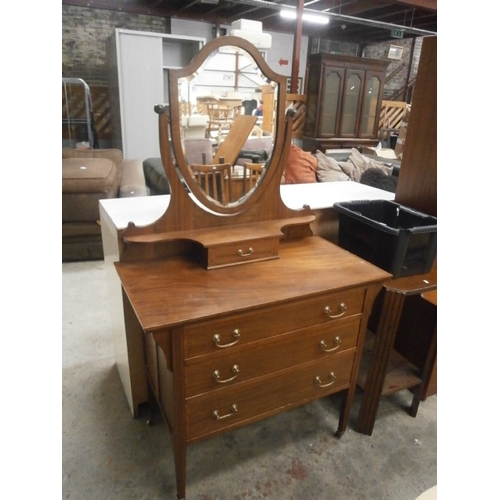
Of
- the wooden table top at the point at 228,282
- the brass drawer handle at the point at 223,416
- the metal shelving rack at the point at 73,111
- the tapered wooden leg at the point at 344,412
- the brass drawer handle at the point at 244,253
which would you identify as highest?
the metal shelving rack at the point at 73,111

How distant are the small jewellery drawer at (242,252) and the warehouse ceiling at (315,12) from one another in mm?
4989

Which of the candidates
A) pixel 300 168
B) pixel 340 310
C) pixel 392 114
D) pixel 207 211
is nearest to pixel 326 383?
pixel 340 310

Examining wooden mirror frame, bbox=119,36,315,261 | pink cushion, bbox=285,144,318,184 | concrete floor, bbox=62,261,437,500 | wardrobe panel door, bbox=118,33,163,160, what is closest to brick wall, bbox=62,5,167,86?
wardrobe panel door, bbox=118,33,163,160

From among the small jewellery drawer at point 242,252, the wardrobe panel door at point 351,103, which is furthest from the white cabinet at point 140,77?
the small jewellery drawer at point 242,252

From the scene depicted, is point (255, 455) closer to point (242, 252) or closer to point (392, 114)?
point (242, 252)

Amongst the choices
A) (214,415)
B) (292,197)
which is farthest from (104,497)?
(292,197)

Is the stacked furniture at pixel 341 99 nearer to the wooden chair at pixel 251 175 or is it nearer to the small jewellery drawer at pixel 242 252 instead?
the wooden chair at pixel 251 175

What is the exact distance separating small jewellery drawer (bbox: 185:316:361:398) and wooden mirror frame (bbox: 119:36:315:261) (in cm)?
→ 34

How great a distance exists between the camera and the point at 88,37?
5973 millimetres

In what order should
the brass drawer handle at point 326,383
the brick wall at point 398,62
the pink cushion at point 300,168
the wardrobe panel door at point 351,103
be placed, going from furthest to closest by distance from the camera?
the brick wall at point 398,62 < the wardrobe panel door at point 351,103 < the pink cushion at point 300,168 < the brass drawer handle at point 326,383

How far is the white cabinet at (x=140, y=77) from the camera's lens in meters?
4.57

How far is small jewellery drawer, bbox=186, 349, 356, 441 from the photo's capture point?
3.75ft

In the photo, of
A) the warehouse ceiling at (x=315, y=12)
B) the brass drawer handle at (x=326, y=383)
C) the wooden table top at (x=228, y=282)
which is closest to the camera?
the wooden table top at (x=228, y=282)

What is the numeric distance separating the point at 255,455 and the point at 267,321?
0.64 m
